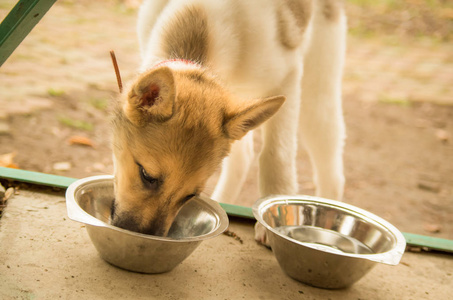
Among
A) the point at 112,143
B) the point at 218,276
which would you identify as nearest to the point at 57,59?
the point at 112,143

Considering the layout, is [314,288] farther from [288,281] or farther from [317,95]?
[317,95]

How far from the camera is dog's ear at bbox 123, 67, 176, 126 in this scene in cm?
233

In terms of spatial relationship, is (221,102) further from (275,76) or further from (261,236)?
(261,236)

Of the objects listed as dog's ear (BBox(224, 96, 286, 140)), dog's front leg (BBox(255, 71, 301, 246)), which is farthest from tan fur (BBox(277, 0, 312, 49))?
dog's ear (BBox(224, 96, 286, 140))

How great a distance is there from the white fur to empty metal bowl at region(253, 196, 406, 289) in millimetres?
352

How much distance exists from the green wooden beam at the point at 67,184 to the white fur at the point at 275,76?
0.76 ft

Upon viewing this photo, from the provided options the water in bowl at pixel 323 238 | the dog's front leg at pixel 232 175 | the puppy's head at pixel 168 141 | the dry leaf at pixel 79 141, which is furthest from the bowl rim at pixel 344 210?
the dry leaf at pixel 79 141

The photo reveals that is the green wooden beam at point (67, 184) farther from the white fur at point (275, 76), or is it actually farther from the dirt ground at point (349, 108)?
the dirt ground at point (349, 108)

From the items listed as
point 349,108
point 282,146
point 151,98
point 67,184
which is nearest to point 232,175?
point 282,146

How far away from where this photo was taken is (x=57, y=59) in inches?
287

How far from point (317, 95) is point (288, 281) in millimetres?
1923

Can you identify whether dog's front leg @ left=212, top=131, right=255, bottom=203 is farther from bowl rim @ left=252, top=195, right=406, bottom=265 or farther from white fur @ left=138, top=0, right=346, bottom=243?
bowl rim @ left=252, top=195, right=406, bottom=265

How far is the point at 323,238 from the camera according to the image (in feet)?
10.5

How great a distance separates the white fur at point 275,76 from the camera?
3180 mm
